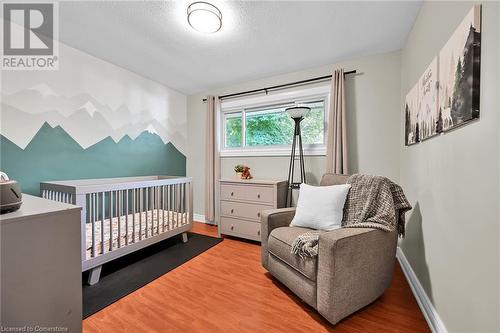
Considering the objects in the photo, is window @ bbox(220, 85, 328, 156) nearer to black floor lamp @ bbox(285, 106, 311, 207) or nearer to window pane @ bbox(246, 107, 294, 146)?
window pane @ bbox(246, 107, 294, 146)

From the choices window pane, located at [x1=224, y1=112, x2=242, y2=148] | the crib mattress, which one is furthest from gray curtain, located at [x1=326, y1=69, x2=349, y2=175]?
the crib mattress

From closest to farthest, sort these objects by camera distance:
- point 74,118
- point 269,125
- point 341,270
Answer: point 341,270 < point 74,118 < point 269,125

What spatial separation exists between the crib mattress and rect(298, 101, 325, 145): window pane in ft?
6.46

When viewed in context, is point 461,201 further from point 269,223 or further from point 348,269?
point 269,223

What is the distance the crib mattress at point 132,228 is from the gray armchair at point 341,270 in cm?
145

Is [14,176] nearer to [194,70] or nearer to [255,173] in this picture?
[194,70]

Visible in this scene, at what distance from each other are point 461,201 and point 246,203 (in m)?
2.10

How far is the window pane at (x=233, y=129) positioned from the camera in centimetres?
357

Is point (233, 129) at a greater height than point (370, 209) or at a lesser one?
greater

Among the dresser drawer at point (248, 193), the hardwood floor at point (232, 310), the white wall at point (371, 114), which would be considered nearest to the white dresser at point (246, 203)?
the dresser drawer at point (248, 193)

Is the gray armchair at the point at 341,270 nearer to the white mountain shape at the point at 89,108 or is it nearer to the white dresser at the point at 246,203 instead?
the white dresser at the point at 246,203

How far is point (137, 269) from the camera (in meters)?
2.09

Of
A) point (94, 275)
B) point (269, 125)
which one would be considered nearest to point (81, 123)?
point (94, 275)

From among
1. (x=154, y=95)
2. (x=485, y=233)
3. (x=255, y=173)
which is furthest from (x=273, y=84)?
(x=485, y=233)
